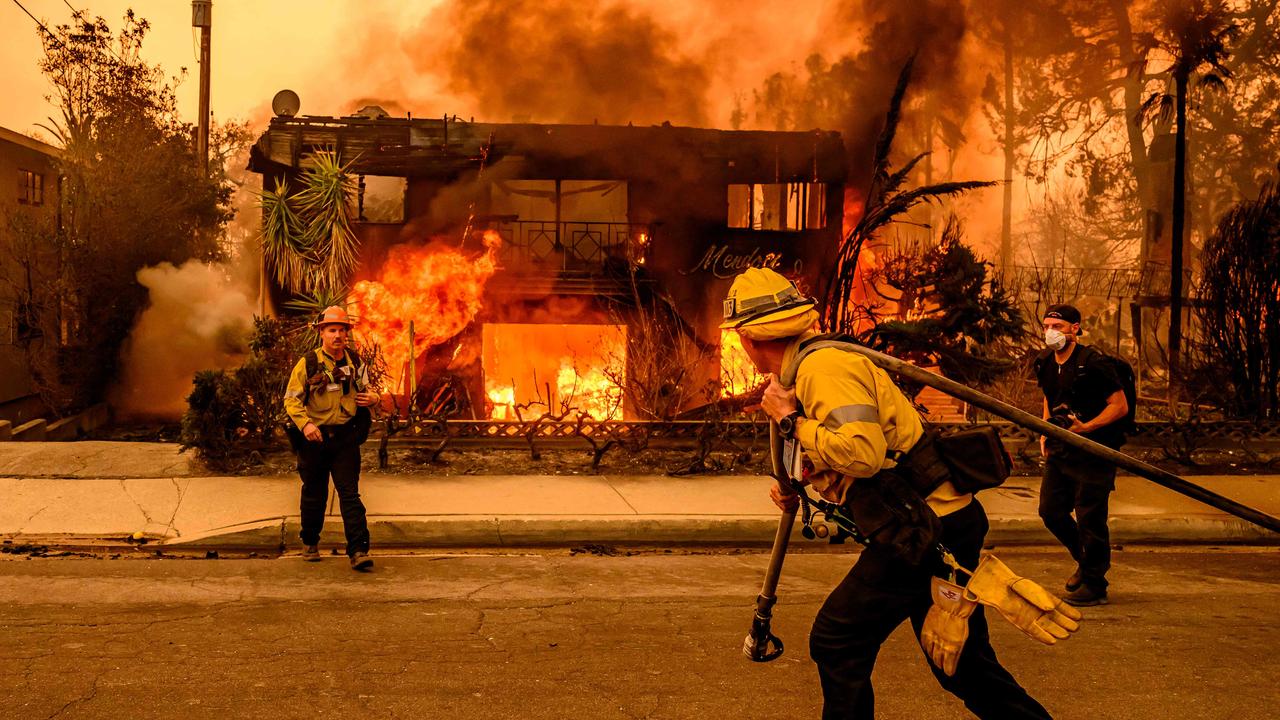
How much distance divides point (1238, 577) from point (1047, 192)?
3149 cm

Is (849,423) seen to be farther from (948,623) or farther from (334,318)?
(334,318)

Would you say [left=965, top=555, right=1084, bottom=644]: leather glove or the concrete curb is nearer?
[left=965, top=555, right=1084, bottom=644]: leather glove

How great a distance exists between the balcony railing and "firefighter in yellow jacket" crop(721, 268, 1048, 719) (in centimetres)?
1403

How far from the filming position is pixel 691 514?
839 cm

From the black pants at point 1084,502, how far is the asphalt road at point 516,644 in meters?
0.31

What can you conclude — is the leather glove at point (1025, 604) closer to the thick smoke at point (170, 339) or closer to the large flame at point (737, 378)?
the large flame at point (737, 378)

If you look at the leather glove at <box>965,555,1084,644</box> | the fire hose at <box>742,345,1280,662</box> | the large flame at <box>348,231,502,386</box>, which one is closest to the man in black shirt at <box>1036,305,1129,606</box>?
the fire hose at <box>742,345,1280,662</box>

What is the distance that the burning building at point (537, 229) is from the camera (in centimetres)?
1655

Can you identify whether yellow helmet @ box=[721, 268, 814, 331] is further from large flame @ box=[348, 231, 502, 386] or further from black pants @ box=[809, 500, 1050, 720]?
large flame @ box=[348, 231, 502, 386]

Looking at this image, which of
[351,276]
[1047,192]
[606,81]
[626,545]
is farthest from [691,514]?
[1047,192]

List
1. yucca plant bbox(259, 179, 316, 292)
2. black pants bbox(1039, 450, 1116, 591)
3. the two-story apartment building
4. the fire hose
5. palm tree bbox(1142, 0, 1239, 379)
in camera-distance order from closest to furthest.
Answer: the fire hose → black pants bbox(1039, 450, 1116, 591) → palm tree bbox(1142, 0, 1239, 379) → yucca plant bbox(259, 179, 316, 292) → the two-story apartment building

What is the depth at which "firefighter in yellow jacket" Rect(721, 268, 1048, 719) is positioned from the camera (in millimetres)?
3252

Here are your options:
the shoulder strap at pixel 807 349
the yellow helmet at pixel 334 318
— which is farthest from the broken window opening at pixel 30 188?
the shoulder strap at pixel 807 349

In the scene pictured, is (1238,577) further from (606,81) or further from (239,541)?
(606,81)
